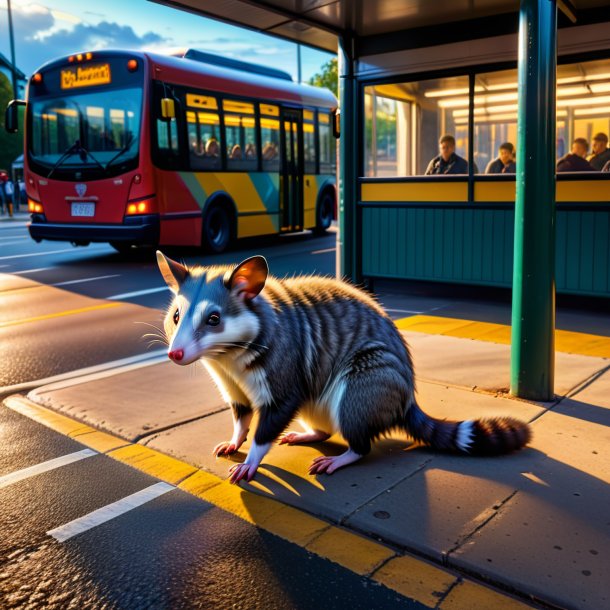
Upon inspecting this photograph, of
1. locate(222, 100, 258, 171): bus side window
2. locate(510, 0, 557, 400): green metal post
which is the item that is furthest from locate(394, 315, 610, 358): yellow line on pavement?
locate(222, 100, 258, 171): bus side window

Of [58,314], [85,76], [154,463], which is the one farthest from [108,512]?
[85,76]

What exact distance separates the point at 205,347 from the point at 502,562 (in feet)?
4.96

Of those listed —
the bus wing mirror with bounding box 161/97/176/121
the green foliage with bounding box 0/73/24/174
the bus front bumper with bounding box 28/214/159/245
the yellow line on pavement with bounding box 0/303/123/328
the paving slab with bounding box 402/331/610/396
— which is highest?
the green foliage with bounding box 0/73/24/174

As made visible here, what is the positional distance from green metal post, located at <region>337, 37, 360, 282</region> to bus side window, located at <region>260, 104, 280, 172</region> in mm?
6759

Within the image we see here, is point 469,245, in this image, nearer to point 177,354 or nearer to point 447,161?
point 447,161

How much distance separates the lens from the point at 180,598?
2.82 metres

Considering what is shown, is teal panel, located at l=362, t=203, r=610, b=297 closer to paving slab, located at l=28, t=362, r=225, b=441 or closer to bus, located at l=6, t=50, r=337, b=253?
paving slab, located at l=28, t=362, r=225, b=441

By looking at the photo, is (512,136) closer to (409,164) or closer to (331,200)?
(409,164)

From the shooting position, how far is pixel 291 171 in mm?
17109

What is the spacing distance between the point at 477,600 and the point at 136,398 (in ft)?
10.3

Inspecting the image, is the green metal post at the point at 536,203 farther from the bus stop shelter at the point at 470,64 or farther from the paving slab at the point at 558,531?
the paving slab at the point at 558,531

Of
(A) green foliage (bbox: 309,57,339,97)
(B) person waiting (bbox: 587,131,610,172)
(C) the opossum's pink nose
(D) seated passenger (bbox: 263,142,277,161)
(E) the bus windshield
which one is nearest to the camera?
(C) the opossum's pink nose

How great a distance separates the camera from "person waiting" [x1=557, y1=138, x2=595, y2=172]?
7988 mm

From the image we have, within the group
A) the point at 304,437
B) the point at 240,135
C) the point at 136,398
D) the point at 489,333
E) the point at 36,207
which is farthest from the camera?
the point at 240,135
